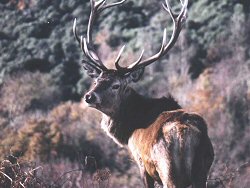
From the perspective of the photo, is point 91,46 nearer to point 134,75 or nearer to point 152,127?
point 134,75

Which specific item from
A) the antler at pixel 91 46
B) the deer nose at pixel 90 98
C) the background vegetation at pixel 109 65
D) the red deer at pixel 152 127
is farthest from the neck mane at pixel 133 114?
the background vegetation at pixel 109 65

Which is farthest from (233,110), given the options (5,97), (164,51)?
(164,51)

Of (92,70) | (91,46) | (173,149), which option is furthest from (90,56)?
(173,149)

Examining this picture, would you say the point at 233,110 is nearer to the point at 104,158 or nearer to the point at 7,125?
the point at 104,158

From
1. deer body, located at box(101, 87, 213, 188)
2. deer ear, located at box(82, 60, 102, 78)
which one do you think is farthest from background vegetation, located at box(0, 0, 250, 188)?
deer body, located at box(101, 87, 213, 188)

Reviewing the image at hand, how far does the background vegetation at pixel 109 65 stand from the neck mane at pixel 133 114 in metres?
14.1

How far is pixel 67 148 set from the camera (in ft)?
92.4

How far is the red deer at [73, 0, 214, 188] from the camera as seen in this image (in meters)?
8.00

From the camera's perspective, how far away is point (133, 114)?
9.77 metres

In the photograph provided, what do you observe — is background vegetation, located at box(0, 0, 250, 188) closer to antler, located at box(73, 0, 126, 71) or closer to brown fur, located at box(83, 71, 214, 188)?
antler, located at box(73, 0, 126, 71)

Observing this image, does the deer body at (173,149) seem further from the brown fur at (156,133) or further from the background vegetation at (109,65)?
the background vegetation at (109,65)

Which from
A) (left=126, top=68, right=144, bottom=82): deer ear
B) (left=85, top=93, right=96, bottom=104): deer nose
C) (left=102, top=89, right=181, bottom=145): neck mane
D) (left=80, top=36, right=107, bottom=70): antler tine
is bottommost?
(left=102, top=89, right=181, bottom=145): neck mane

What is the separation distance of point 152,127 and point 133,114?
92cm

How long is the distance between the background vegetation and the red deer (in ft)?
46.1
